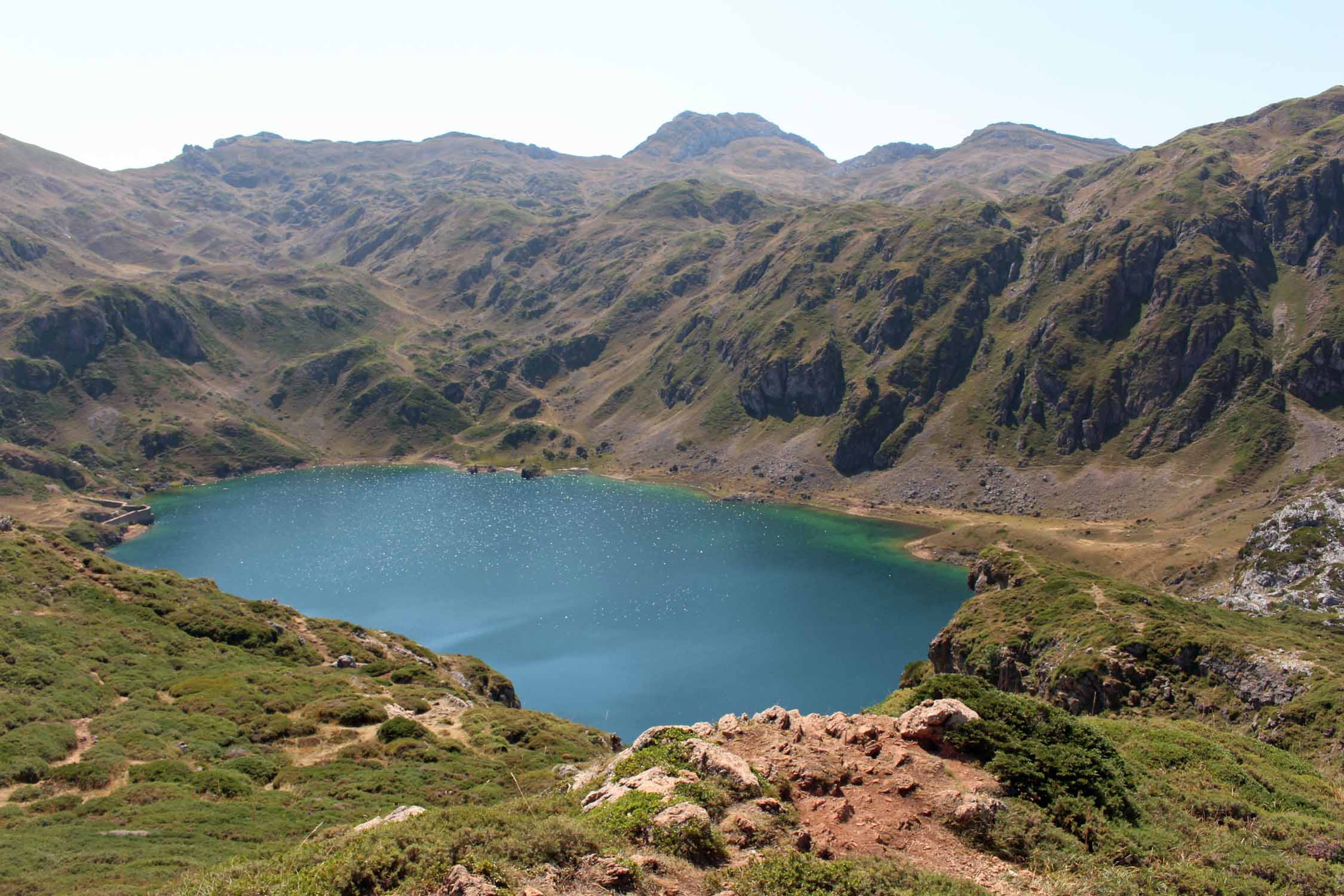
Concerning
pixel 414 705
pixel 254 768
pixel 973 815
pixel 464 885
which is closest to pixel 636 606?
pixel 414 705

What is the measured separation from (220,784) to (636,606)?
11239 centimetres

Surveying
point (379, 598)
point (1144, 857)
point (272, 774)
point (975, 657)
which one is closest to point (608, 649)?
point (379, 598)

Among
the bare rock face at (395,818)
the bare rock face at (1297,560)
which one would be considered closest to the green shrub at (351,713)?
the bare rock face at (395,818)

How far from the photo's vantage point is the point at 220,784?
38.6 m

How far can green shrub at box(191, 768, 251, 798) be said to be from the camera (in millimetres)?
38188

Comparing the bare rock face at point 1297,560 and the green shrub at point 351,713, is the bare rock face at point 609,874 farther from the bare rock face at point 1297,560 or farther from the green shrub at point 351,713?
the bare rock face at point 1297,560

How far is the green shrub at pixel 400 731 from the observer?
48594 mm

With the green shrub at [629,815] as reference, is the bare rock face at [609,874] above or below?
above

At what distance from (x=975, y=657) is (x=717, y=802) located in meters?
56.0

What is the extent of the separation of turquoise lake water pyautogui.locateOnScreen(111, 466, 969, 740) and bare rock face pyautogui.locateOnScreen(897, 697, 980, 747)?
60668 mm

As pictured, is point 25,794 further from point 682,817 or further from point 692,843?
point 692,843

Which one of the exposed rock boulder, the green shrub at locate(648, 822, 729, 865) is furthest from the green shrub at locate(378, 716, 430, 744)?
the green shrub at locate(648, 822, 729, 865)

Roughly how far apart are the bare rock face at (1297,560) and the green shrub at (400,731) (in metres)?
124

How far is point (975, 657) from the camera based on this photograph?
236 ft
